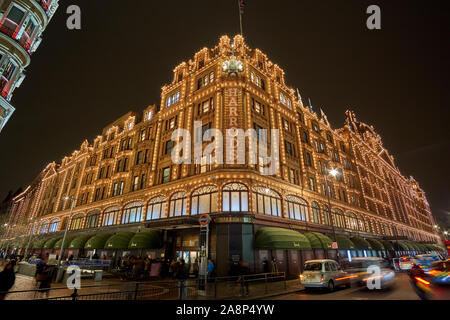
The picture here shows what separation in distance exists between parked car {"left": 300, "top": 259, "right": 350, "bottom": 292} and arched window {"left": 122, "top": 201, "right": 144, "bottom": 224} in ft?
71.5

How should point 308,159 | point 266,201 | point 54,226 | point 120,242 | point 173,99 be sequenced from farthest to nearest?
point 54,226 < point 173,99 < point 308,159 < point 120,242 < point 266,201

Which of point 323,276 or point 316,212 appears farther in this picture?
point 316,212

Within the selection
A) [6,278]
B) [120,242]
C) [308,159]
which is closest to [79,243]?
[120,242]

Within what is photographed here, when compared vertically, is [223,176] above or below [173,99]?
below

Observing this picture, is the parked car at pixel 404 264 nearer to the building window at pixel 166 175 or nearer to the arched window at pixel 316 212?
the arched window at pixel 316 212

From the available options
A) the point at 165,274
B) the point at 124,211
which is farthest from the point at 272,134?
the point at 124,211

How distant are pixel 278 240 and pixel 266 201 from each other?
4.78m

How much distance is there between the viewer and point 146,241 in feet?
80.7

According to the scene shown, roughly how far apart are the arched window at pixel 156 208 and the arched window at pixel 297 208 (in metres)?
14.8

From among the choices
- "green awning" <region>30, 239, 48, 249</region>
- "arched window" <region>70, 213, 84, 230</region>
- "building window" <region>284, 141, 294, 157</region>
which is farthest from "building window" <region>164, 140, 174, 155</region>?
"green awning" <region>30, 239, 48, 249</region>

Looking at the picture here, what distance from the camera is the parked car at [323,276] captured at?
14312 mm

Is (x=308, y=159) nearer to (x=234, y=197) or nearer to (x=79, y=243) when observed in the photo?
(x=234, y=197)

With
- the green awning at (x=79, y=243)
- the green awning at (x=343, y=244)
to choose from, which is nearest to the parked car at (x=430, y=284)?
the green awning at (x=343, y=244)
